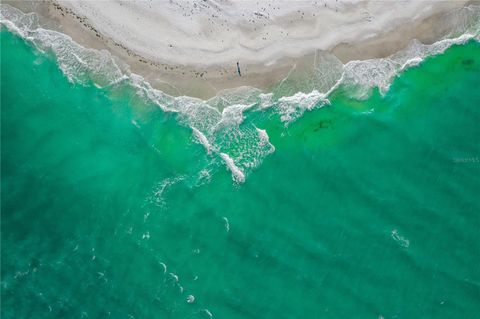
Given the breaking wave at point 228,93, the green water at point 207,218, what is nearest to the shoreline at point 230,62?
the breaking wave at point 228,93

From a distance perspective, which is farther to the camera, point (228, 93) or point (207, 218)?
point (228, 93)

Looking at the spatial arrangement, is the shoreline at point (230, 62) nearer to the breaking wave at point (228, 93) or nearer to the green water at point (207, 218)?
the breaking wave at point (228, 93)

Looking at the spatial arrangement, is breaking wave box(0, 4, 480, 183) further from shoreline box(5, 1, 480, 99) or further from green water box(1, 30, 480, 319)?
green water box(1, 30, 480, 319)

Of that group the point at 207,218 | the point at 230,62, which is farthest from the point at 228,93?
the point at 207,218

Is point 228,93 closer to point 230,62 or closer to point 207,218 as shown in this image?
point 230,62

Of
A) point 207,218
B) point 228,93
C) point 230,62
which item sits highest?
point 230,62

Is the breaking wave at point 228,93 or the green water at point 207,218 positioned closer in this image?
the green water at point 207,218

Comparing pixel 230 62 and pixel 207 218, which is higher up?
pixel 230 62
